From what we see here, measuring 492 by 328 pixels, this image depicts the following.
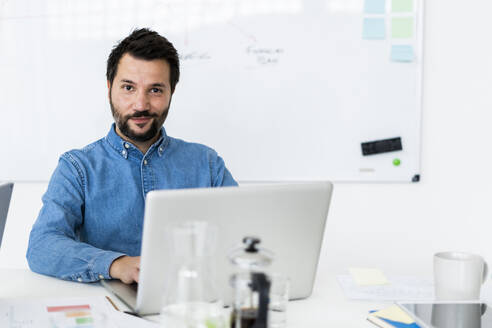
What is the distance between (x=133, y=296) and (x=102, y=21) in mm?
1619

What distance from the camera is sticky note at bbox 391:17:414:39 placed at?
230 cm

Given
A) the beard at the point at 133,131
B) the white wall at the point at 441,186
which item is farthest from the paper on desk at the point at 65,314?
the white wall at the point at 441,186

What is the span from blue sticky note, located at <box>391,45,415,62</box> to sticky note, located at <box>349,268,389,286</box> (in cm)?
128

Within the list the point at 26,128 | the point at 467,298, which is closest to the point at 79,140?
the point at 26,128

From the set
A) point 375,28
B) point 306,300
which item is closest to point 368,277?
point 306,300

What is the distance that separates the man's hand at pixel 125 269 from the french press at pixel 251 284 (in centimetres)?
52

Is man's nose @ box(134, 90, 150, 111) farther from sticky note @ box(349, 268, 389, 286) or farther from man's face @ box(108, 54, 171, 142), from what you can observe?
sticky note @ box(349, 268, 389, 286)

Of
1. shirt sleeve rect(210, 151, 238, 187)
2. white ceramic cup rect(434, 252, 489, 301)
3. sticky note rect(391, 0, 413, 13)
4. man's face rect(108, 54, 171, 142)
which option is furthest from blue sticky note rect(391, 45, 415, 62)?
white ceramic cup rect(434, 252, 489, 301)

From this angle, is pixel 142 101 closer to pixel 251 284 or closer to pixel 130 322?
pixel 130 322

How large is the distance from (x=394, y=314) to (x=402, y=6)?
168cm

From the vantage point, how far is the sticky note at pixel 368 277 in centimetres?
122

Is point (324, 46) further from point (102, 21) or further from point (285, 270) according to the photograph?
point (285, 270)

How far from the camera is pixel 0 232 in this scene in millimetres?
1036

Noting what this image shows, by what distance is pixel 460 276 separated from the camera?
3.35ft
